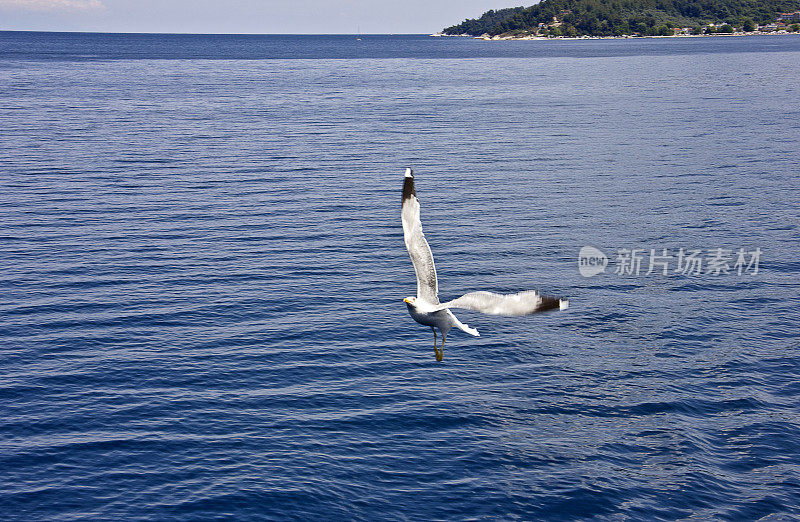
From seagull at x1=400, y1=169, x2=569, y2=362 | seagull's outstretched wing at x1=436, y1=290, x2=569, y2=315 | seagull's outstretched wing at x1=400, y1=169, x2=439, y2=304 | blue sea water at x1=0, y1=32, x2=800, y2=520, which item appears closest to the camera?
seagull's outstretched wing at x1=436, y1=290, x2=569, y2=315

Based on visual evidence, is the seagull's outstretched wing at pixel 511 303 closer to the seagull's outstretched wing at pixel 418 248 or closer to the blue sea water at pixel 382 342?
the seagull's outstretched wing at pixel 418 248

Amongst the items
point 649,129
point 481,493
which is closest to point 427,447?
point 481,493

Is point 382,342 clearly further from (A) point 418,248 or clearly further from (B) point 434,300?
(B) point 434,300

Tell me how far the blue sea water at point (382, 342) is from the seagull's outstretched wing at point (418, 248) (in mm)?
→ 14082

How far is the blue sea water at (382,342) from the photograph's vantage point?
30094mm

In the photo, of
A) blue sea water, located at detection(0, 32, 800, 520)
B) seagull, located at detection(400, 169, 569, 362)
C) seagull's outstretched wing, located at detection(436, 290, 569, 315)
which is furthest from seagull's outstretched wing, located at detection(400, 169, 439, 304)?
blue sea water, located at detection(0, 32, 800, 520)

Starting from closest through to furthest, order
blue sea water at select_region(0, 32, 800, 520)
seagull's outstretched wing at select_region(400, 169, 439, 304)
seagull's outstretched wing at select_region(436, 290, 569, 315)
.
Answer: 1. seagull's outstretched wing at select_region(436, 290, 569, 315)
2. seagull's outstretched wing at select_region(400, 169, 439, 304)
3. blue sea water at select_region(0, 32, 800, 520)

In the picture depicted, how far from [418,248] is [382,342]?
81.6 ft

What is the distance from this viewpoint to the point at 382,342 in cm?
4225

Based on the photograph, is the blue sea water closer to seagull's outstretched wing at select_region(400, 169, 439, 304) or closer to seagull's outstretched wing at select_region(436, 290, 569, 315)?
seagull's outstretched wing at select_region(400, 169, 439, 304)

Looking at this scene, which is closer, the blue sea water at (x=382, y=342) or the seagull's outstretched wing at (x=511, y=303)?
the seagull's outstretched wing at (x=511, y=303)

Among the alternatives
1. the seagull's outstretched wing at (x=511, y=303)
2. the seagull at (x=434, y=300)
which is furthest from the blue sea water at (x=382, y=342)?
the seagull's outstretched wing at (x=511, y=303)

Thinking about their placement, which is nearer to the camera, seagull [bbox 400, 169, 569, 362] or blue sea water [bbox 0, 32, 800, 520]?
seagull [bbox 400, 169, 569, 362]

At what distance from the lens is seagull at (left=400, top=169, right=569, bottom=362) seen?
14060 millimetres
